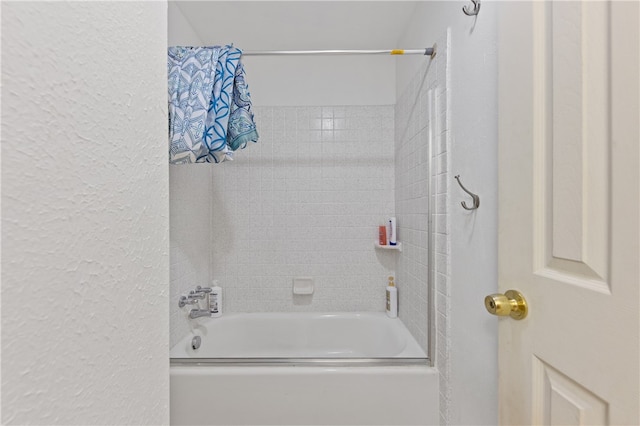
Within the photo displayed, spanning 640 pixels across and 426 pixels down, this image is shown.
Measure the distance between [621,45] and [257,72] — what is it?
2.16m

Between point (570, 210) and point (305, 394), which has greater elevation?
point (570, 210)

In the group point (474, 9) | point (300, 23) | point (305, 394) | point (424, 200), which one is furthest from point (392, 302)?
point (300, 23)

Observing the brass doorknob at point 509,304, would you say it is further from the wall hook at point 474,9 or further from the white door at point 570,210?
the wall hook at point 474,9

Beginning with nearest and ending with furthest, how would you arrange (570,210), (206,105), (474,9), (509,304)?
(570,210) < (509,304) < (474,9) < (206,105)

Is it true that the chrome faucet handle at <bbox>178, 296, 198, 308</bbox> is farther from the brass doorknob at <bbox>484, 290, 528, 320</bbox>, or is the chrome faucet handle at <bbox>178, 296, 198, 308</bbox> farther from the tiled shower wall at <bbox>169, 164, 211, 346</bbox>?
the brass doorknob at <bbox>484, 290, 528, 320</bbox>

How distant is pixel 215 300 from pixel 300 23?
174cm

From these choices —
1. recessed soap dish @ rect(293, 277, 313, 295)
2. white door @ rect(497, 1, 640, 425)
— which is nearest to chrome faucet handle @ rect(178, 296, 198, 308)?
recessed soap dish @ rect(293, 277, 313, 295)

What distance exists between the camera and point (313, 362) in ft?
5.05

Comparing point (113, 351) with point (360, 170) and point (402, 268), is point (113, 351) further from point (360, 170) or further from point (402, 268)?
point (360, 170)

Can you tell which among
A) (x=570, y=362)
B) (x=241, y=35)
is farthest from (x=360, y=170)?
(x=570, y=362)

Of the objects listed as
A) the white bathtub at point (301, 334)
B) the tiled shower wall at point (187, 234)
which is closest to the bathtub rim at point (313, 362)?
the tiled shower wall at point (187, 234)

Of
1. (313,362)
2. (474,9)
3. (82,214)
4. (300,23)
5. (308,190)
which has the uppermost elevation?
(300,23)

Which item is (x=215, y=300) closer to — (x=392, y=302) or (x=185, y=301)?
(x=185, y=301)

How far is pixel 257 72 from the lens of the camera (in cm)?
236
